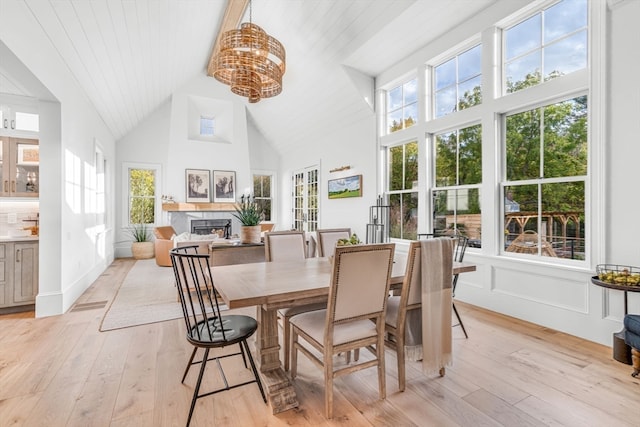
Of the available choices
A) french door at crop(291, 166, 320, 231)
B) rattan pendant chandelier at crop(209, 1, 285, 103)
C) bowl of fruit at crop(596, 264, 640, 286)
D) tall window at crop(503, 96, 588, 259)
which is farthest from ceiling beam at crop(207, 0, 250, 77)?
bowl of fruit at crop(596, 264, 640, 286)

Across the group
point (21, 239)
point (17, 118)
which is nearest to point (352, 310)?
point (21, 239)

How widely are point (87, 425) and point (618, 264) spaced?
13.0 feet

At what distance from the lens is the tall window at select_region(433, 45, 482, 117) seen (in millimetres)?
3896

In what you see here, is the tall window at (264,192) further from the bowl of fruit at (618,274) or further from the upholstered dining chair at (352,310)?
the bowl of fruit at (618,274)

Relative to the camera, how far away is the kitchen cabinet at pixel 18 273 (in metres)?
3.36

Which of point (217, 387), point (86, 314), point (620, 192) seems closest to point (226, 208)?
point (86, 314)

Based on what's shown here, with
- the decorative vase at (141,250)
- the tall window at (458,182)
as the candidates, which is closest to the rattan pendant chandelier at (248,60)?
the tall window at (458,182)

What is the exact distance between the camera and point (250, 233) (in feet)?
11.3

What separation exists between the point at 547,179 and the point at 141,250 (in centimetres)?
779

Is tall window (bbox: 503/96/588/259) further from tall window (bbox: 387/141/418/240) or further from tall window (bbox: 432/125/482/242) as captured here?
tall window (bbox: 387/141/418/240)

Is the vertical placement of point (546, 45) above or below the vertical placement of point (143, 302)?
above

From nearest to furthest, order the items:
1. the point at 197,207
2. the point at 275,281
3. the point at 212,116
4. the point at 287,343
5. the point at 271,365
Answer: the point at 275,281 < the point at 271,365 < the point at 287,343 < the point at 197,207 < the point at 212,116

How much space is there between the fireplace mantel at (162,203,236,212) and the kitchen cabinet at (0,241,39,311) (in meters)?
4.06

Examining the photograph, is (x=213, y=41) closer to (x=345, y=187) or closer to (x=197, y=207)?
(x=197, y=207)
